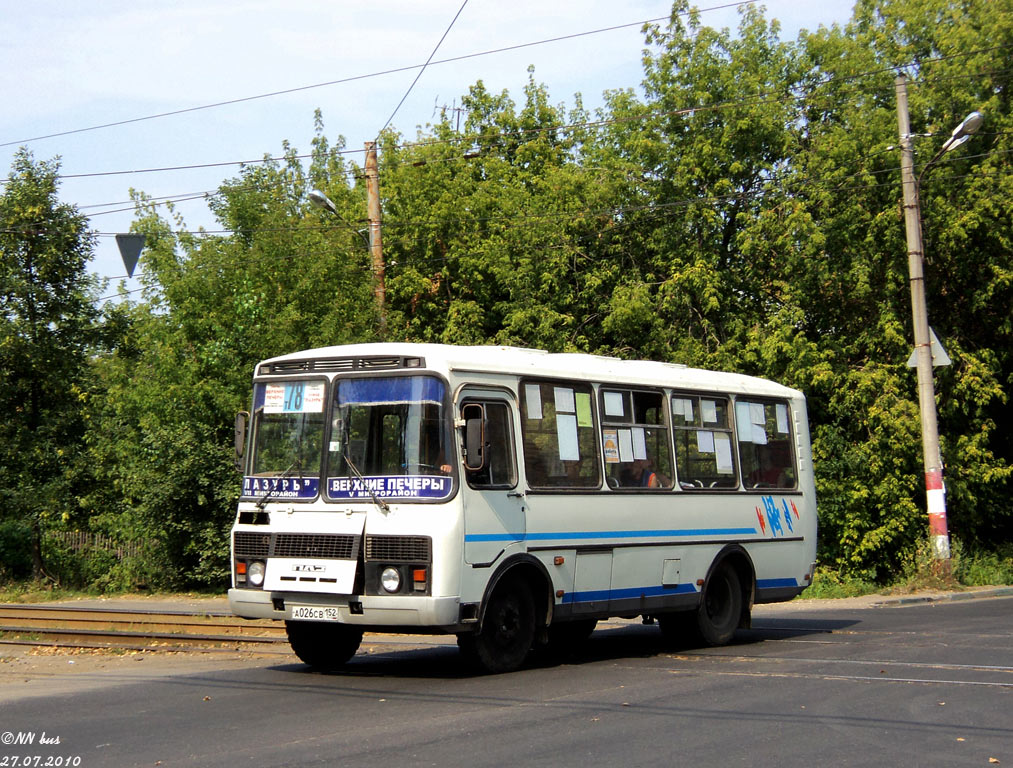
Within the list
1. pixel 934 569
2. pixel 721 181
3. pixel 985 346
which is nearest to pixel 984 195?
pixel 985 346

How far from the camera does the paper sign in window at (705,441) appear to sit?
14422mm

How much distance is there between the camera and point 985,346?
2894 centimetres

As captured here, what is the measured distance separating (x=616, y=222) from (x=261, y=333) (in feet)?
35.9

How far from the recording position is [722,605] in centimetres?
1469

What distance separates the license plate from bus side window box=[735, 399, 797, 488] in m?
6.03

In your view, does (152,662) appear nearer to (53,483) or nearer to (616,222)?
(53,483)

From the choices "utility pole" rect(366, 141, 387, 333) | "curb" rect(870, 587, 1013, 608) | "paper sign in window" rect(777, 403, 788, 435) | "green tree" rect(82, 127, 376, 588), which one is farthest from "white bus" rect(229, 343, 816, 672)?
"green tree" rect(82, 127, 376, 588)

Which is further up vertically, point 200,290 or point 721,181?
point 721,181

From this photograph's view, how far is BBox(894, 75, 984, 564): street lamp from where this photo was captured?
22.5m

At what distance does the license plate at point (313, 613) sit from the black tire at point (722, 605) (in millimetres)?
5017

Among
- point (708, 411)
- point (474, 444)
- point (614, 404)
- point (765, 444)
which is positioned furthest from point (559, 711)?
point (765, 444)

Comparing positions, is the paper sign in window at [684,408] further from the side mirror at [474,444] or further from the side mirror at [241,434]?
the side mirror at [241,434]

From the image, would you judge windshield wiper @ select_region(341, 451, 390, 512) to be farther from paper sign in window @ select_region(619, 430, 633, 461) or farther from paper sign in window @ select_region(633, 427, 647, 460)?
paper sign in window @ select_region(633, 427, 647, 460)

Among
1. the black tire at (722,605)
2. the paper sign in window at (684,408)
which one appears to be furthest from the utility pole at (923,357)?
the paper sign in window at (684,408)
